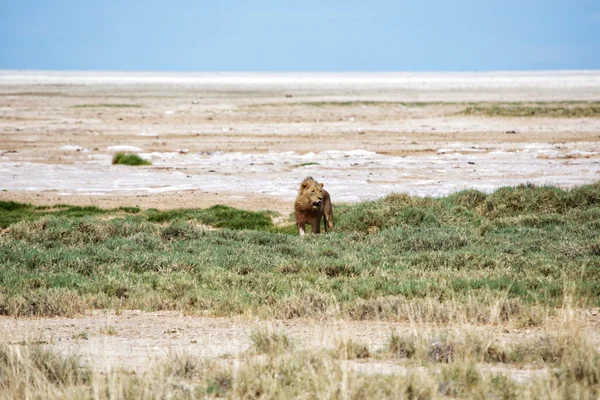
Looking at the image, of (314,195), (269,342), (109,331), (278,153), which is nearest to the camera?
(269,342)

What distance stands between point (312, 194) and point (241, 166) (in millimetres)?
14327

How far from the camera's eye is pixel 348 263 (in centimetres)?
1088

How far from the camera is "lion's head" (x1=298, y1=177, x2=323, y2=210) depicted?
14.0m

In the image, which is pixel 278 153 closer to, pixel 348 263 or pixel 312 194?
pixel 312 194

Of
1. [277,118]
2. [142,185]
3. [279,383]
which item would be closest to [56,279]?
[279,383]

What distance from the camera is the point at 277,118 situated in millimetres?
52219

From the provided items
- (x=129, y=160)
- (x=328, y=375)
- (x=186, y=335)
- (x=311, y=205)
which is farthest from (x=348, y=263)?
(x=129, y=160)

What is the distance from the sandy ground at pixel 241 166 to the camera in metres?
7.55

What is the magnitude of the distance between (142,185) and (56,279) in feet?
44.8

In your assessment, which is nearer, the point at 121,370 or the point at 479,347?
the point at 121,370

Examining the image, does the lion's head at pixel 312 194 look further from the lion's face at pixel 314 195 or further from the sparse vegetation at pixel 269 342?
the sparse vegetation at pixel 269 342

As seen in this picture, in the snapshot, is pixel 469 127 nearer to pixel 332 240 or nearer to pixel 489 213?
pixel 489 213

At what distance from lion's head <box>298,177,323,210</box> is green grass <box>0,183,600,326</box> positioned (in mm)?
636

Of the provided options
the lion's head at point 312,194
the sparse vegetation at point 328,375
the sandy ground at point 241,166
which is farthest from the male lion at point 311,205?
the sparse vegetation at point 328,375
